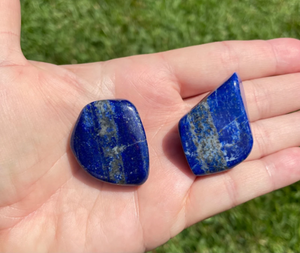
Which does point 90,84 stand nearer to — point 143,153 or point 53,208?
point 143,153

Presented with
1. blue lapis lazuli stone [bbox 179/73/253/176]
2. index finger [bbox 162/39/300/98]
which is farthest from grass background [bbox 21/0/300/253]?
blue lapis lazuli stone [bbox 179/73/253/176]

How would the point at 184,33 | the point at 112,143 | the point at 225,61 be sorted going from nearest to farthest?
the point at 112,143 < the point at 225,61 < the point at 184,33

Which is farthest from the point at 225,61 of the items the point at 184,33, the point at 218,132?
the point at 184,33

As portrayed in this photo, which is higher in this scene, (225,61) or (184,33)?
(225,61)

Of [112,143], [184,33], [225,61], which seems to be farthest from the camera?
Answer: [184,33]

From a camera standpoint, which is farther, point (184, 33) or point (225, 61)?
point (184, 33)

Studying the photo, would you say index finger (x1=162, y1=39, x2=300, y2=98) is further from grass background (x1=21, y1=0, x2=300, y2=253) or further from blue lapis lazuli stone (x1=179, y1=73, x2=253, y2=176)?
grass background (x1=21, y1=0, x2=300, y2=253)

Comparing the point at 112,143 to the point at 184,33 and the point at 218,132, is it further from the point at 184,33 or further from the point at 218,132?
the point at 184,33
